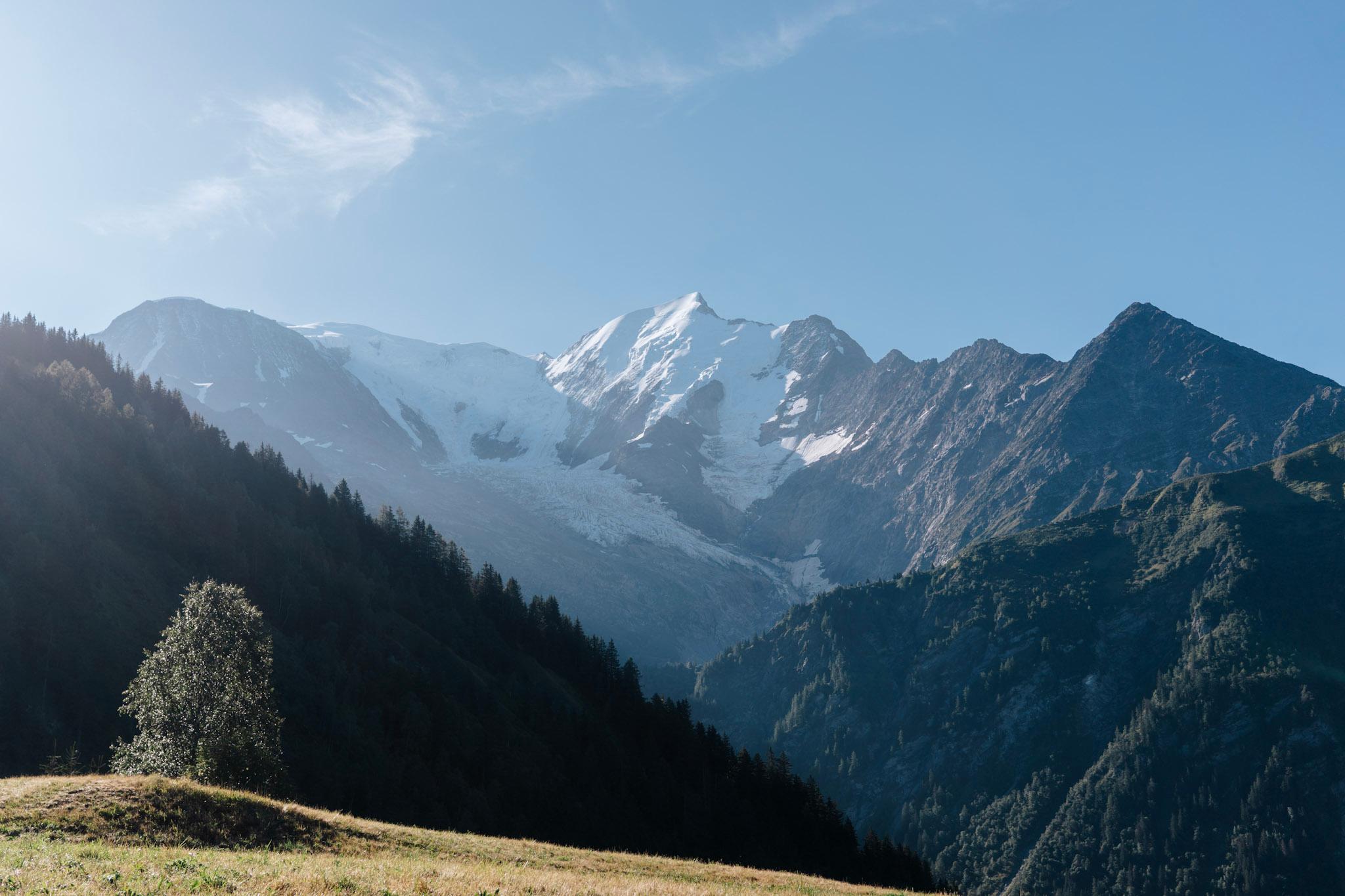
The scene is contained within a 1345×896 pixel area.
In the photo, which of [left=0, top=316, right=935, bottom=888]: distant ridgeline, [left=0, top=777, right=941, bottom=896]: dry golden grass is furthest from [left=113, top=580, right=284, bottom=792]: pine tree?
[left=0, top=316, right=935, bottom=888]: distant ridgeline

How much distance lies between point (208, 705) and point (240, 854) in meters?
23.5

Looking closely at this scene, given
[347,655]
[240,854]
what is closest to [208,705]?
[240,854]

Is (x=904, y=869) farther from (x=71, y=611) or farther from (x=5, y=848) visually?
(x=5, y=848)

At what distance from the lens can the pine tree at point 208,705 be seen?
47969 mm

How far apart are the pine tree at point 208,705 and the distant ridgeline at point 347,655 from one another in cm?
2668

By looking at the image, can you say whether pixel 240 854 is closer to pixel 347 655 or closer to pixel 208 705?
pixel 208 705

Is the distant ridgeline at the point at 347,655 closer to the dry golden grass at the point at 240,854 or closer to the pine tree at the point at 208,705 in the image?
the pine tree at the point at 208,705

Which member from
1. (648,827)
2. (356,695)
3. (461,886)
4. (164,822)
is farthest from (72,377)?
(461,886)

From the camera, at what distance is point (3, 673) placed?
7700cm

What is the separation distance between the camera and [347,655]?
362 feet

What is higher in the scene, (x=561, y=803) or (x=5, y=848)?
(x=5, y=848)

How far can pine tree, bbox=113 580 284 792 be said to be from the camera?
48.0 m

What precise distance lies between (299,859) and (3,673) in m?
63.4

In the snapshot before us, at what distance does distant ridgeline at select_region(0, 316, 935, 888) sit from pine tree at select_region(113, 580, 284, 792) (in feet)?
87.5
